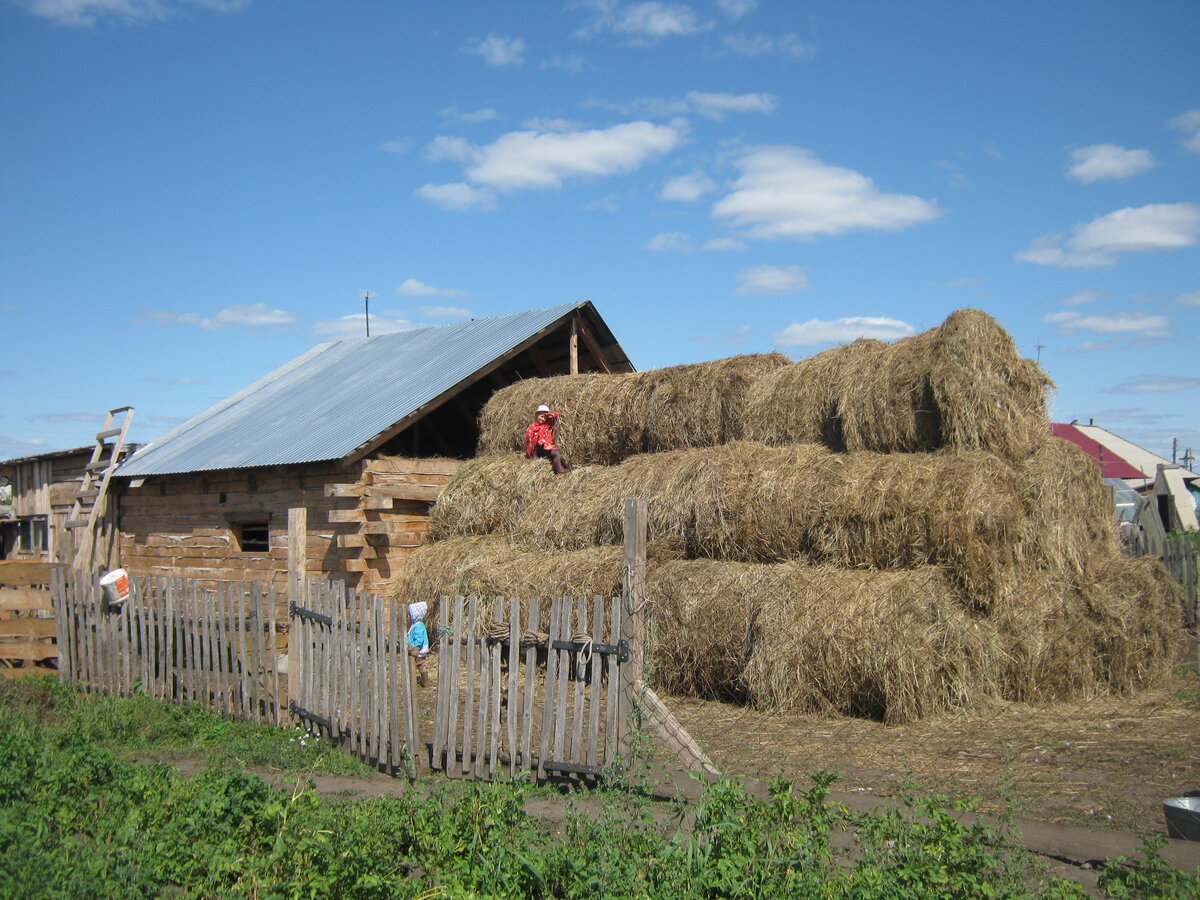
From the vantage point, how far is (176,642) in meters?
11.1

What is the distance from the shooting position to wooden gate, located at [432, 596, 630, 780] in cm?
723

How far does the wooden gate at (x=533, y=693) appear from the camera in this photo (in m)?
7.23

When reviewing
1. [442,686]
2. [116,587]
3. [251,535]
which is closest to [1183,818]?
[442,686]

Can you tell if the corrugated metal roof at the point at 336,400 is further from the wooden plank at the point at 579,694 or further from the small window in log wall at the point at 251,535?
the wooden plank at the point at 579,694

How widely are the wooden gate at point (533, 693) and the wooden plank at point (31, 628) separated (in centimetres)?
707

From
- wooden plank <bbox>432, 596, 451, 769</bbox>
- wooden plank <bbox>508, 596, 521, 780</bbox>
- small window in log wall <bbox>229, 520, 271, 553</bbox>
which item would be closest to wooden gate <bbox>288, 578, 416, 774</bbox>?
wooden plank <bbox>432, 596, 451, 769</bbox>

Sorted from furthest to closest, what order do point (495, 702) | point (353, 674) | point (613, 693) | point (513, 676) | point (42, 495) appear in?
1. point (42, 495)
2. point (353, 674)
3. point (495, 702)
4. point (513, 676)
5. point (613, 693)

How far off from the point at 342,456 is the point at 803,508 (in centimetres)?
723

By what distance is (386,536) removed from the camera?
15.9m

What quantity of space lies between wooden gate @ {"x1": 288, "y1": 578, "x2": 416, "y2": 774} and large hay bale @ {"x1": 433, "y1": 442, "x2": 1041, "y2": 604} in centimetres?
403

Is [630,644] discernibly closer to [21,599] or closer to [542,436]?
[542,436]

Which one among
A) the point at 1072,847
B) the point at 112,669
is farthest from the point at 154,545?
the point at 1072,847

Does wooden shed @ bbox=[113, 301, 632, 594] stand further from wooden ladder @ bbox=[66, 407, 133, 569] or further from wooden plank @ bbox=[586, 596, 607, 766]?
wooden plank @ bbox=[586, 596, 607, 766]

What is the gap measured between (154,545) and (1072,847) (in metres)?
17.9
